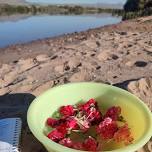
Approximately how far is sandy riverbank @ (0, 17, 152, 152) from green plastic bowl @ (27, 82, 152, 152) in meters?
0.30

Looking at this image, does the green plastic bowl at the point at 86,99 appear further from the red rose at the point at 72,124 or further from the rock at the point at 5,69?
the rock at the point at 5,69

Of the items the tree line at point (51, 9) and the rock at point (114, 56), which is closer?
the rock at point (114, 56)

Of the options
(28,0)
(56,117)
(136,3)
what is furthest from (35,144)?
(28,0)

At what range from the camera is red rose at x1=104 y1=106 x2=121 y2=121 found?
2998 mm

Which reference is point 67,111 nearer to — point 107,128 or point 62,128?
point 62,128

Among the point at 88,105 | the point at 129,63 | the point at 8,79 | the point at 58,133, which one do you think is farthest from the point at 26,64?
the point at 58,133

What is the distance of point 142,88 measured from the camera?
386cm

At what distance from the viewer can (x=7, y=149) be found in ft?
9.59

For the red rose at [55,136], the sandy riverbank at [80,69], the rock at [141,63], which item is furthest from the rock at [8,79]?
the red rose at [55,136]

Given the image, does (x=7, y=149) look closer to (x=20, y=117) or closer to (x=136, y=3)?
(x=20, y=117)

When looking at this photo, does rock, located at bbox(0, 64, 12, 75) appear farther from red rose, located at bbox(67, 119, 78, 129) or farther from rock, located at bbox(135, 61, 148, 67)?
red rose, located at bbox(67, 119, 78, 129)

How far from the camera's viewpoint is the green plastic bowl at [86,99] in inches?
105

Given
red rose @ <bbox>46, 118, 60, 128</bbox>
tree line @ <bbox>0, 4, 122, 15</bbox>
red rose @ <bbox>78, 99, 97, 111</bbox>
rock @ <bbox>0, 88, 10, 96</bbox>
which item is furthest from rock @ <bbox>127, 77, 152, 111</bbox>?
tree line @ <bbox>0, 4, 122, 15</bbox>

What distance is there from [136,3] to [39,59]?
357 inches
